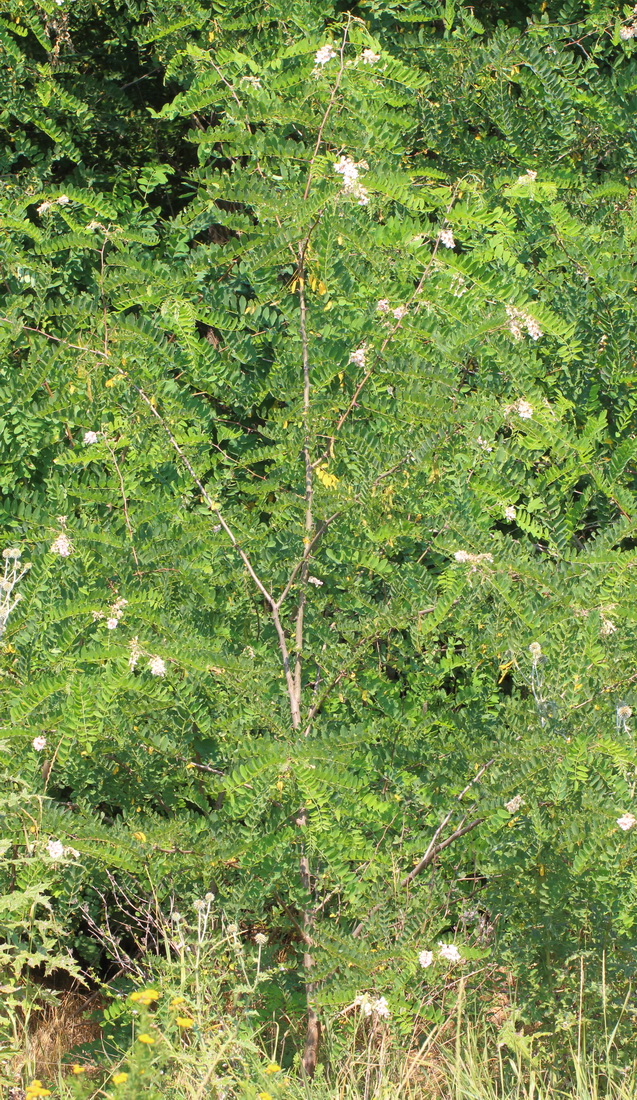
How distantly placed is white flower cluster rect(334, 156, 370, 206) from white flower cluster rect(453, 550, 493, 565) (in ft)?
2.95

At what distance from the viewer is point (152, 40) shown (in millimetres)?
3783

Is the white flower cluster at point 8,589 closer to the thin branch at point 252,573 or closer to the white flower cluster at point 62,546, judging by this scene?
the white flower cluster at point 62,546

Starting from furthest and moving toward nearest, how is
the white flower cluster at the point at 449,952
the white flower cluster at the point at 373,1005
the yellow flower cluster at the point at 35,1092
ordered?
1. the white flower cluster at the point at 449,952
2. the white flower cluster at the point at 373,1005
3. the yellow flower cluster at the point at 35,1092

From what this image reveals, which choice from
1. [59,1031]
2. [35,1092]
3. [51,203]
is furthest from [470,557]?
[51,203]

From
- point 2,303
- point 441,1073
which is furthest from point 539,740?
point 2,303

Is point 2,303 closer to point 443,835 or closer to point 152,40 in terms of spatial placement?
point 152,40

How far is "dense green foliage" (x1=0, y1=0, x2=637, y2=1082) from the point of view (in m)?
2.46

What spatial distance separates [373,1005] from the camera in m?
2.38

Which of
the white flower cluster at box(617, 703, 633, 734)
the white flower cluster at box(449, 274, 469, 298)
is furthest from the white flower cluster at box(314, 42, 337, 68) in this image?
the white flower cluster at box(617, 703, 633, 734)

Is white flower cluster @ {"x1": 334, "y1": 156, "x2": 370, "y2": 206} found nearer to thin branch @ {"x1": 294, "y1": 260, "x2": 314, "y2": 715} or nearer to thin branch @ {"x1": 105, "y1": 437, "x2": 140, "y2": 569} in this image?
thin branch @ {"x1": 294, "y1": 260, "x2": 314, "y2": 715}

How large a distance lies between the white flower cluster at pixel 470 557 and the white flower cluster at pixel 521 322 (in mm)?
599

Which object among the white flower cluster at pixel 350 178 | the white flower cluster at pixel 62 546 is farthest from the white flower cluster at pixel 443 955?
the white flower cluster at pixel 350 178

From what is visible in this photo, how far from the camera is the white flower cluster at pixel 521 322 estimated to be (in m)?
2.84

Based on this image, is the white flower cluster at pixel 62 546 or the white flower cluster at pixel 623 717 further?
the white flower cluster at pixel 62 546
